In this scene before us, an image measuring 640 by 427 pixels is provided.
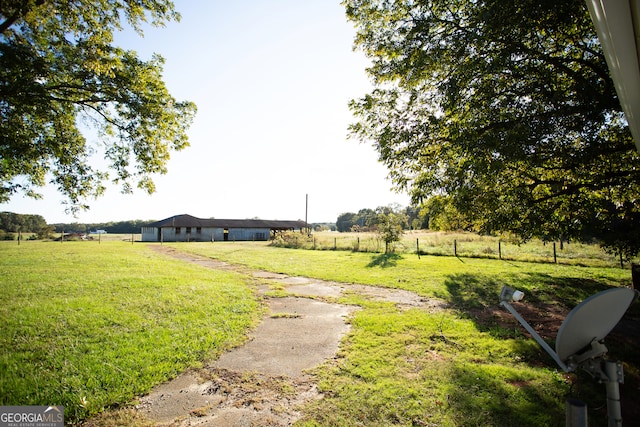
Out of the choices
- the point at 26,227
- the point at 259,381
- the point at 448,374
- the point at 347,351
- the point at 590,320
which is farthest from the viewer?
the point at 26,227

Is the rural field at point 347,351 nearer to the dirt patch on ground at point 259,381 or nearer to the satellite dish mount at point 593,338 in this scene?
the dirt patch on ground at point 259,381

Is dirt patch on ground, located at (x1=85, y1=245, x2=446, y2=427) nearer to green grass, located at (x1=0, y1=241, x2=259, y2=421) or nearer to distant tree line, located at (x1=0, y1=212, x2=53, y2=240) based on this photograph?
green grass, located at (x1=0, y1=241, x2=259, y2=421)

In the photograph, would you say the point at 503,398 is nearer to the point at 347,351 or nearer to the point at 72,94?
the point at 347,351

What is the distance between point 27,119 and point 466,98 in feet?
37.0

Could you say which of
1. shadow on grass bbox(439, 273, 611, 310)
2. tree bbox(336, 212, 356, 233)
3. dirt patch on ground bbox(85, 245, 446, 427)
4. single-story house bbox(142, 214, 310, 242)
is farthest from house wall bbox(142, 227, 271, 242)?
tree bbox(336, 212, 356, 233)

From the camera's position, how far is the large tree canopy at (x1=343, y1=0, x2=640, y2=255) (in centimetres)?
521

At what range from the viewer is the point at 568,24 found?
17.5 ft

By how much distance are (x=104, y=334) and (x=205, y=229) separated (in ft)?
146

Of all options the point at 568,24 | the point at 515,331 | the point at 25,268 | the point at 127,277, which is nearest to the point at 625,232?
the point at 515,331

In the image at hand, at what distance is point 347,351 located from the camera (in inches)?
187

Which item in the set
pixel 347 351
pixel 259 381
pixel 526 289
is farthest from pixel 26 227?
pixel 526 289

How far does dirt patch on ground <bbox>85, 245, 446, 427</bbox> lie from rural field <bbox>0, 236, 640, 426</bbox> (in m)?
0.21

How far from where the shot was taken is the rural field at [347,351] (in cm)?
321

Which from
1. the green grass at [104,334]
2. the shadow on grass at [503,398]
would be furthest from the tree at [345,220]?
the shadow on grass at [503,398]
